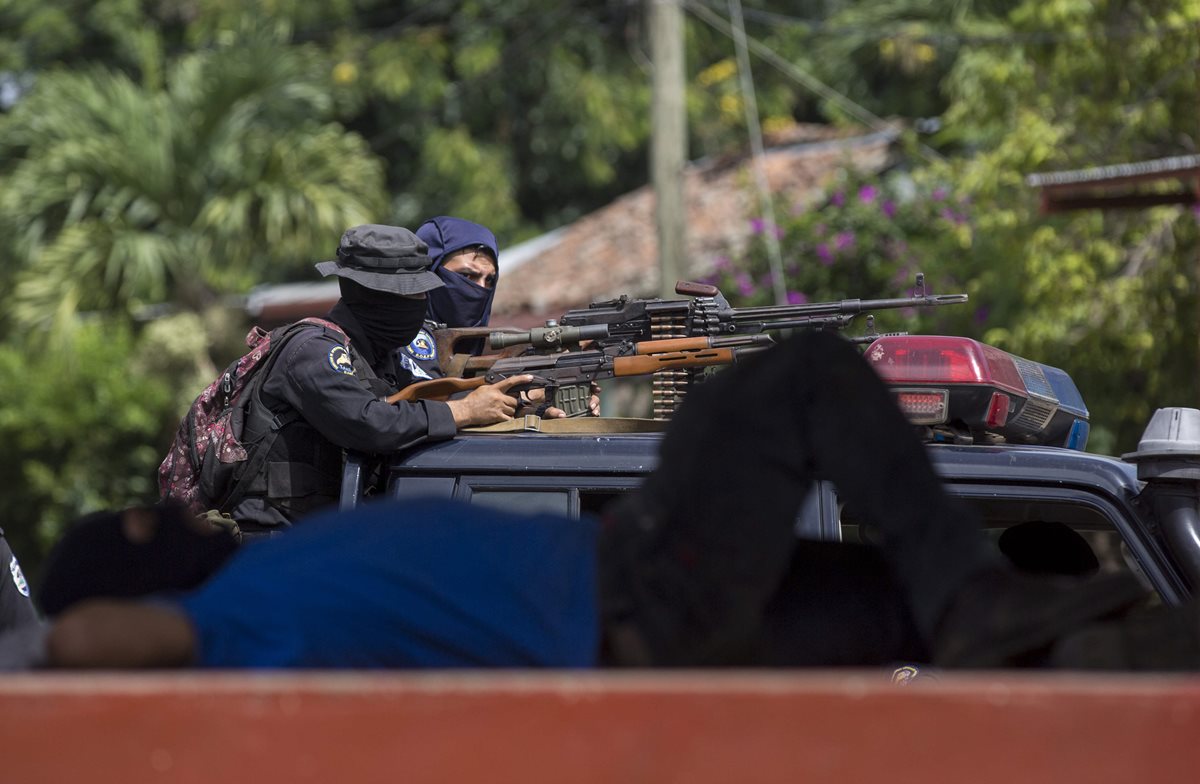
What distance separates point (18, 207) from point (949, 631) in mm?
11895

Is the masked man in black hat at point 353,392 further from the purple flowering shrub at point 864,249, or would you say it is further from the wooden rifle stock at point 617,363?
the purple flowering shrub at point 864,249

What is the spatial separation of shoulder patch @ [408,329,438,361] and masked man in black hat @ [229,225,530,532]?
0.13 m

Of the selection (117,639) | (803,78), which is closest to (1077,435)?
(117,639)

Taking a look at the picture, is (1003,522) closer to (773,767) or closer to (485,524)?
(485,524)

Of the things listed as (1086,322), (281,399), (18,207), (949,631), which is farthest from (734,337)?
(18,207)

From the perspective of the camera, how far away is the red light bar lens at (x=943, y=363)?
11.0ft

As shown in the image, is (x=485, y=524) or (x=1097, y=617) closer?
(x=1097, y=617)

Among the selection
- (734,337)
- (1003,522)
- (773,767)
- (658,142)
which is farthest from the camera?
(658,142)

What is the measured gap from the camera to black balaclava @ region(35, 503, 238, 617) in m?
2.68

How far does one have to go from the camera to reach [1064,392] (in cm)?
370

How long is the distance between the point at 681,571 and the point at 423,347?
224 cm

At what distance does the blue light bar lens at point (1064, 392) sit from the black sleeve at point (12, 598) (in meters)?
2.59

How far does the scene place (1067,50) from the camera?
32.1 ft

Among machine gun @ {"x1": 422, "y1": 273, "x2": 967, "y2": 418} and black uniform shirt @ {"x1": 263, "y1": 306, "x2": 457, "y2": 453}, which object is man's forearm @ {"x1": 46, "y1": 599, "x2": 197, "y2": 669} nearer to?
black uniform shirt @ {"x1": 263, "y1": 306, "x2": 457, "y2": 453}
